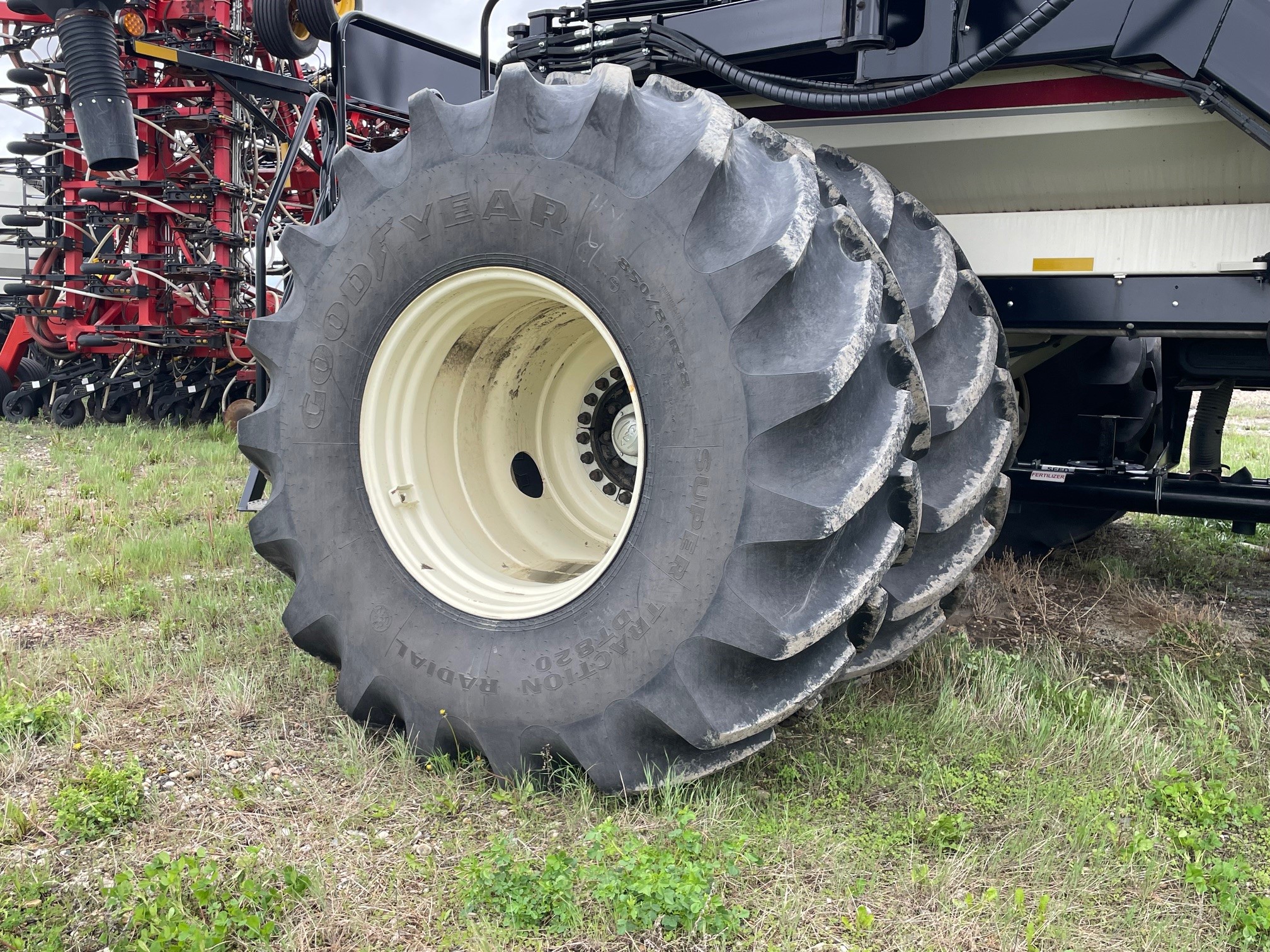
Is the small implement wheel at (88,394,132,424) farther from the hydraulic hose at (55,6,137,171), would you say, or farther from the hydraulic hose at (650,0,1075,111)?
the hydraulic hose at (650,0,1075,111)

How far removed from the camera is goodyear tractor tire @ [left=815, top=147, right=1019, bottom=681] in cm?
241

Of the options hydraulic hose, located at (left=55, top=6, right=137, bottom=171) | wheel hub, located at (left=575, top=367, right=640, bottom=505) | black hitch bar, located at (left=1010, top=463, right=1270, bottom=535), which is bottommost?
black hitch bar, located at (left=1010, top=463, right=1270, bottom=535)

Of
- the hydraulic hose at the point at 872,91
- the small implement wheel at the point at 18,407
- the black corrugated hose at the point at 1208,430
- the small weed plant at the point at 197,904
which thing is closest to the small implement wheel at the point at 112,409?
the small implement wheel at the point at 18,407

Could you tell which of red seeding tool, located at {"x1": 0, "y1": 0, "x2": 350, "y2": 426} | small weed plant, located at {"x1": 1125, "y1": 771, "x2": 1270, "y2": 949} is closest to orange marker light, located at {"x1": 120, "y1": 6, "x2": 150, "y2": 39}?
red seeding tool, located at {"x1": 0, "y1": 0, "x2": 350, "y2": 426}

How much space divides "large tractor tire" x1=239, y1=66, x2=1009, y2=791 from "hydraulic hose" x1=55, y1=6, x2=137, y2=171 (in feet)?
5.35

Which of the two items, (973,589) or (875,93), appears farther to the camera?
(973,589)

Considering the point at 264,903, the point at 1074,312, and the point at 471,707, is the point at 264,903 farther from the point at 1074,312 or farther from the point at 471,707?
the point at 1074,312

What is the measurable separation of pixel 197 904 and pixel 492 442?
4.76 feet

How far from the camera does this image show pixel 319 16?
153 inches

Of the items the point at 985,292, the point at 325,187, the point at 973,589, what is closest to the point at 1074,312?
the point at 985,292

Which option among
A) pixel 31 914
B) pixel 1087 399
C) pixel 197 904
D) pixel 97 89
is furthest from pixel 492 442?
pixel 1087 399

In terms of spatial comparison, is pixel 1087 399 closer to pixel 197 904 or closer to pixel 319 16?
pixel 319 16

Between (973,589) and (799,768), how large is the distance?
1.69 meters

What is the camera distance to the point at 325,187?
3301mm
